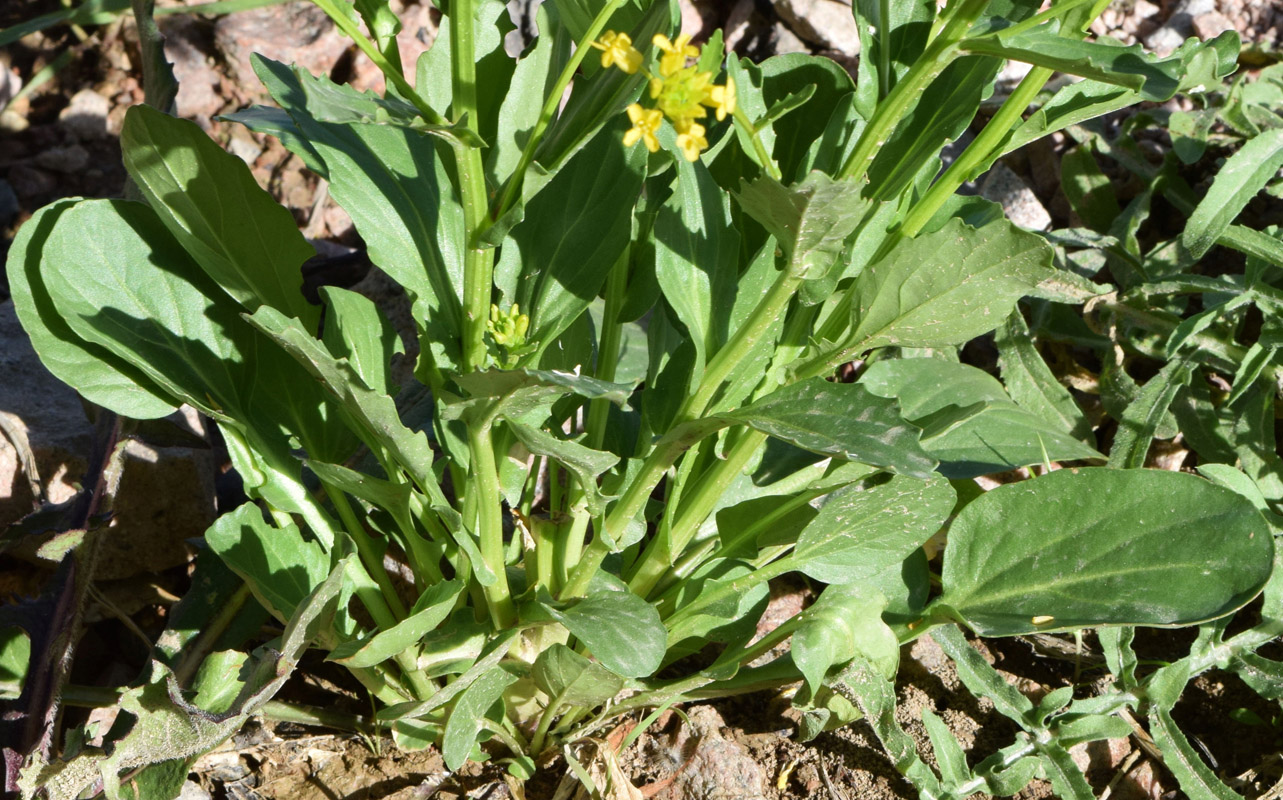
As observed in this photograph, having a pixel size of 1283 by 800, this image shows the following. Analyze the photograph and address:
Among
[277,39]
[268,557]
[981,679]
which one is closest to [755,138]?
[268,557]

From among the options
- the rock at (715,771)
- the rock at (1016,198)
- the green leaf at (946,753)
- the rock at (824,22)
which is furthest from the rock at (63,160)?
the green leaf at (946,753)

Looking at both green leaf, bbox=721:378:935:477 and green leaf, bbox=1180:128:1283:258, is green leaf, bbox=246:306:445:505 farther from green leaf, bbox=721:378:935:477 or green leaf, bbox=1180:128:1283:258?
green leaf, bbox=1180:128:1283:258

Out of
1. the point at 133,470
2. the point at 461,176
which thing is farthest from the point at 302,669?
the point at 461,176

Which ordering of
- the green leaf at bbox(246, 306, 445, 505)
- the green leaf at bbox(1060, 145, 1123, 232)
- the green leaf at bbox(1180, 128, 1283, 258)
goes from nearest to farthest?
1. the green leaf at bbox(246, 306, 445, 505)
2. the green leaf at bbox(1180, 128, 1283, 258)
3. the green leaf at bbox(1060, 145, 1123, 232)

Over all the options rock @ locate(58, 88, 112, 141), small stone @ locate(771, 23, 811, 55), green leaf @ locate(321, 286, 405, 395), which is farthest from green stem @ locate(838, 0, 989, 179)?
rock @ locate(58, 88, 112, 141)

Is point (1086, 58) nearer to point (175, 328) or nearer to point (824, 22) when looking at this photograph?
point (175, 328)

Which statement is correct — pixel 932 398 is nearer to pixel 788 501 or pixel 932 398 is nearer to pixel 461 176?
pixel 788 501
